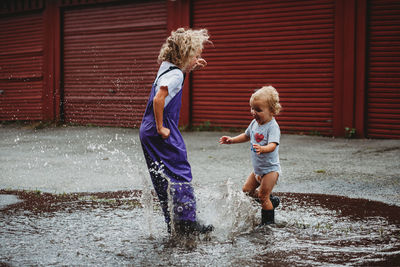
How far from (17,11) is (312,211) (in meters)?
14.3

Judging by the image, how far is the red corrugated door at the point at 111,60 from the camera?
13.5m

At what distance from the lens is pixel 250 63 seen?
1186cm

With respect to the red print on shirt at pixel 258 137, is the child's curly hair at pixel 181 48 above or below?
above

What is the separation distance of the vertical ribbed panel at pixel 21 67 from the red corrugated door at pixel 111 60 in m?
1.27

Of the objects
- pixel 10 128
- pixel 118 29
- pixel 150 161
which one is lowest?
pixel 10 128

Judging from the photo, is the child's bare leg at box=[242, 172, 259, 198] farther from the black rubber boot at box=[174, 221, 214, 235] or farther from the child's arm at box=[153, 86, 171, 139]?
the child's arm at box=[153, 86, 171, 139]

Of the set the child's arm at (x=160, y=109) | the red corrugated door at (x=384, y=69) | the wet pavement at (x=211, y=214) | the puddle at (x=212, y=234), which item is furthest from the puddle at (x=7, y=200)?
the red corrugated door at (x=384, y=69)

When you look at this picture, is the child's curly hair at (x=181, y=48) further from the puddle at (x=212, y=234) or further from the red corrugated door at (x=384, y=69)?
the red corrugated door at (x=384, y=69)

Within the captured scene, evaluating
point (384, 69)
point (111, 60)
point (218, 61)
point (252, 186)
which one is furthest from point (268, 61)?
point (252, 186)

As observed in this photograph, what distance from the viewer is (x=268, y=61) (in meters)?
11.6

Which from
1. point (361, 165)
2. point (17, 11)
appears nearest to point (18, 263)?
point (361, 165)

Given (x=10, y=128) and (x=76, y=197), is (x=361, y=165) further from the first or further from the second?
(x=10, y=128)

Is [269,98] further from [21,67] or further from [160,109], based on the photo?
[21,67]

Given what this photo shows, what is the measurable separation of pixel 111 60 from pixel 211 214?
10651 millimetres
